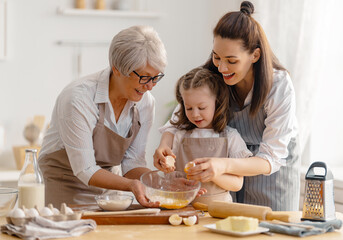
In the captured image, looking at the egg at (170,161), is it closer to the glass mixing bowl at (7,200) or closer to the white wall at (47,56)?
the glass mixing bowl at (7,200)

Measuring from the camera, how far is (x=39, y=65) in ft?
15.5

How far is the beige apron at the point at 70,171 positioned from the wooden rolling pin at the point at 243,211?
691 mm

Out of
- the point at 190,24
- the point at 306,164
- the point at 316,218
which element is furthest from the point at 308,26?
the point at 316,218

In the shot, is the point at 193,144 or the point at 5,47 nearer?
the point at 193,144

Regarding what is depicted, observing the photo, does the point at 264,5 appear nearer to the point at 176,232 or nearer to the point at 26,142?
the point at 26,142

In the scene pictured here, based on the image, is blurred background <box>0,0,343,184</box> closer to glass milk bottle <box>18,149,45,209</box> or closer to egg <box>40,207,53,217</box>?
glass milk bottle <box>18,149,45,209</box>

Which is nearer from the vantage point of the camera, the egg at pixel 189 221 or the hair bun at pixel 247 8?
the egg at pixel 189 221

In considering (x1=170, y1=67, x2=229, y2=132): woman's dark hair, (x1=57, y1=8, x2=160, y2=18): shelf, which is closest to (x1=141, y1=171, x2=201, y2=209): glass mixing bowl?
(x1=170, y1=67, x2=229, y2=132): woman's dark hair

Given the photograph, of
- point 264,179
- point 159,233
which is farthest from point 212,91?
point 159,233

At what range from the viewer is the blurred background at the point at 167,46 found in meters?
3.86

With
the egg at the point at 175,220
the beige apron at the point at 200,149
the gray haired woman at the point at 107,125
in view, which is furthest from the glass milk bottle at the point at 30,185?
the beige apron at the point at 200,149

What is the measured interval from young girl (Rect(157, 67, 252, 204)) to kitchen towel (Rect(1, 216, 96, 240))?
54cm

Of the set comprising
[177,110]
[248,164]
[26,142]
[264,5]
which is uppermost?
[264,5]

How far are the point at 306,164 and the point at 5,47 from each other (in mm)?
2619
